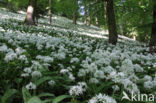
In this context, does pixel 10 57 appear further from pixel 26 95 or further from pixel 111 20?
pixel 111 20

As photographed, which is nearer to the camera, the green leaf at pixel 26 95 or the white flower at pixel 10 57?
the green leaf at pixel 26 95

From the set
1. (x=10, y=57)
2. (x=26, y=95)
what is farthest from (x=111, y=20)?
(x=26, y=95)

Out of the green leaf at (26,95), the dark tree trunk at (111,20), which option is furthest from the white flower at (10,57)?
the dark tree trunk at (111,20)

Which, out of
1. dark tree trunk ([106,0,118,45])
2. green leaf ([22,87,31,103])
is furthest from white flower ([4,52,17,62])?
dark tree trunk ([106,0,118,45])

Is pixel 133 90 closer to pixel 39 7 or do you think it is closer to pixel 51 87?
pixel 51 87

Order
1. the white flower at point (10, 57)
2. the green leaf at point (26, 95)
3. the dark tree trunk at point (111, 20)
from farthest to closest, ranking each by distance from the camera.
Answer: the dark tree trunk at point (111, 20), the white flower at point (10, 57), the green leaf at point (26, 95)

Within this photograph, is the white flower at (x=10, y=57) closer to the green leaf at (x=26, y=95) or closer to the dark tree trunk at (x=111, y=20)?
the green leaf at (x=26, y=95)

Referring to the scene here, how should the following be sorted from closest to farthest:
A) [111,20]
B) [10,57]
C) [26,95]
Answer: [26,95]
[10,57]
[111,20]

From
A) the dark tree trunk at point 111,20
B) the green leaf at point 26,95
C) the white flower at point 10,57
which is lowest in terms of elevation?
the green leaf at point 26,95

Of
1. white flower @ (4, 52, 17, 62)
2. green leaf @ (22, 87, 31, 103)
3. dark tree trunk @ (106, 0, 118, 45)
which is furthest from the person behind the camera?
dark tree trunk @ (106, 0, 118, 45)

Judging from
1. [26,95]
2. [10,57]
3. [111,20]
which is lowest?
[26,95]

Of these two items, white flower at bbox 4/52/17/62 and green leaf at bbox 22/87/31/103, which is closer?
Answer: green leaf at bbox 22/87/31/103

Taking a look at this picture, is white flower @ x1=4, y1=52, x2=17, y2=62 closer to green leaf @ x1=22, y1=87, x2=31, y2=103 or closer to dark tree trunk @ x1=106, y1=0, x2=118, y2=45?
green leaf @ x1=22, y1=87, x2=31, y2=103

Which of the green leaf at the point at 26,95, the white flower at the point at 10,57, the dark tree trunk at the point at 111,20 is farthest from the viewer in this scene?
the dark tree trunk at the point at 111,20
